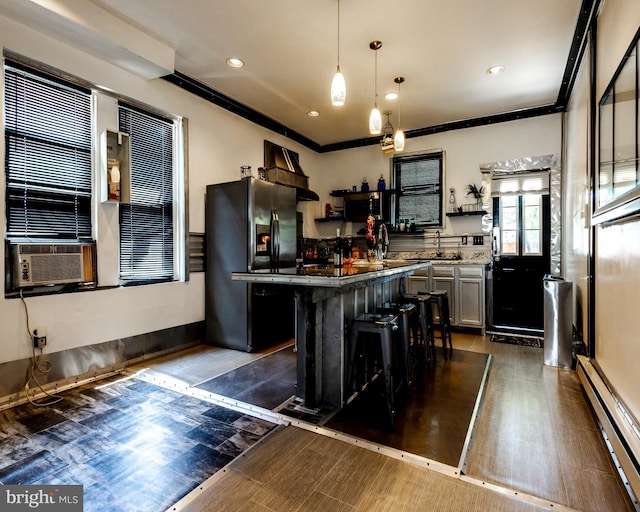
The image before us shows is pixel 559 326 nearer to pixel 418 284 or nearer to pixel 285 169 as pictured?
pixel 418 284

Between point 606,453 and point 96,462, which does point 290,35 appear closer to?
point 96,462

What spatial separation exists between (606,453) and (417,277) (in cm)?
337

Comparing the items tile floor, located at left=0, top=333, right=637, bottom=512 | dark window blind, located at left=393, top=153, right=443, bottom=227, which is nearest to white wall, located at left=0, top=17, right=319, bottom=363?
tile floor, located at left=0, top=333, right=637, bottom=512

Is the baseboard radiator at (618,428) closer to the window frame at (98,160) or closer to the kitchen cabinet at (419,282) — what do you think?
the kitchen cabinet at (419,282)

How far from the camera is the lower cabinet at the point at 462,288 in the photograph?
16.0 ft

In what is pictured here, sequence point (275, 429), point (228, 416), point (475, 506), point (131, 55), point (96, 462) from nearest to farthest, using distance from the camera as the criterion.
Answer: point (475, 506) < point (96, 462) < point (275, 429) < point (228, 416) < point (131, 55)

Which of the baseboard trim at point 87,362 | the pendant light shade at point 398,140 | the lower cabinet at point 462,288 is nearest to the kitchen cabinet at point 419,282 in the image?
the lower cabinet at point 462,288

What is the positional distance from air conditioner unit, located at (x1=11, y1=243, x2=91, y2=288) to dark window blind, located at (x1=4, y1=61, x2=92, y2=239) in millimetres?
132

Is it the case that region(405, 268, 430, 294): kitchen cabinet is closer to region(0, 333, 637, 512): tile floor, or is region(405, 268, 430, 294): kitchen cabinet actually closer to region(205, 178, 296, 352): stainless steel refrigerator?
region(205, 178, 296, 352): stainless steel refrigerator

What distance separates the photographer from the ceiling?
2.94 m

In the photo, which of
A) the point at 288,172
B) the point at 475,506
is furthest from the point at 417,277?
the point at 475,506

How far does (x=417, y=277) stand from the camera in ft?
17.4

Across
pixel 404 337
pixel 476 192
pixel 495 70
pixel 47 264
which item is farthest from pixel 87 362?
pixel 476 192

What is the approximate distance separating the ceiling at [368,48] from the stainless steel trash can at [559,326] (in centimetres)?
251
